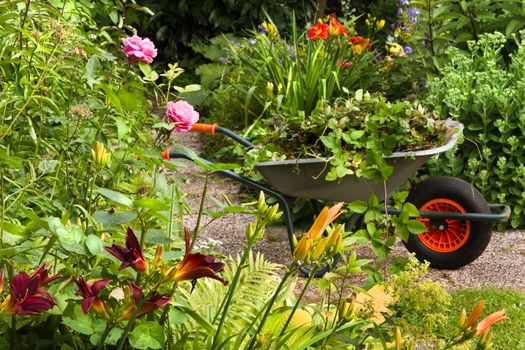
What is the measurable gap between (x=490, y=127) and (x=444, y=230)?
0.91m

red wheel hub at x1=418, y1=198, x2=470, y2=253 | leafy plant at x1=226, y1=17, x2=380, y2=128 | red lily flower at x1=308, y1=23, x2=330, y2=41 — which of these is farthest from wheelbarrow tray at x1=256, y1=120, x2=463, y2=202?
red lily flower at x1=308, y1=23, x2=330, y2=41

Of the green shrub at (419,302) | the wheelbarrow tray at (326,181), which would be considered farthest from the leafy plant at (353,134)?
the green shrub at (419,302)

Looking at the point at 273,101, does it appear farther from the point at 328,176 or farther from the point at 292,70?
the point at 328,176

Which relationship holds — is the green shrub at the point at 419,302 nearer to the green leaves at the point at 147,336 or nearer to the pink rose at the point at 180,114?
the green leaves at the point at 147,336

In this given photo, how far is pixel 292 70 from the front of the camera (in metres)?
5.04

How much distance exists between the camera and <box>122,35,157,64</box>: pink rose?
196 centimetres

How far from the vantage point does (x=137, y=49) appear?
6.46ft

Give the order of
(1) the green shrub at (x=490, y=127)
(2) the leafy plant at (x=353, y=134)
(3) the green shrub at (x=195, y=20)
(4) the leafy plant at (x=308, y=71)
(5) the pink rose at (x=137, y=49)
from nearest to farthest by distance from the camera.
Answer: (5) the pink rose at (x=137, y=49) → (2) the leafy plant at (x=353, y=134) → (1) the green shrub at (x=490, y=127) → (4) the leafy plant at (x=308, y=71) → (3) the green shrub at (x=195, y=20)

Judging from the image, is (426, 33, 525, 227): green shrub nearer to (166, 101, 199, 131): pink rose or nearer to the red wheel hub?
the red wheel hub

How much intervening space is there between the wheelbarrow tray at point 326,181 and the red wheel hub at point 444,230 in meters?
0.43

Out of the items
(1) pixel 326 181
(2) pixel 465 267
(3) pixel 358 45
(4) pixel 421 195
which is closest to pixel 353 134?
(1) pixel 326 181

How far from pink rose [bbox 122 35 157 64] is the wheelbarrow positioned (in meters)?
1.42

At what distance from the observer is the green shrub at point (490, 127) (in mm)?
4723

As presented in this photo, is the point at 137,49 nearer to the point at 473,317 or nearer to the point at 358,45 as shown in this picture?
the point at 473,317
